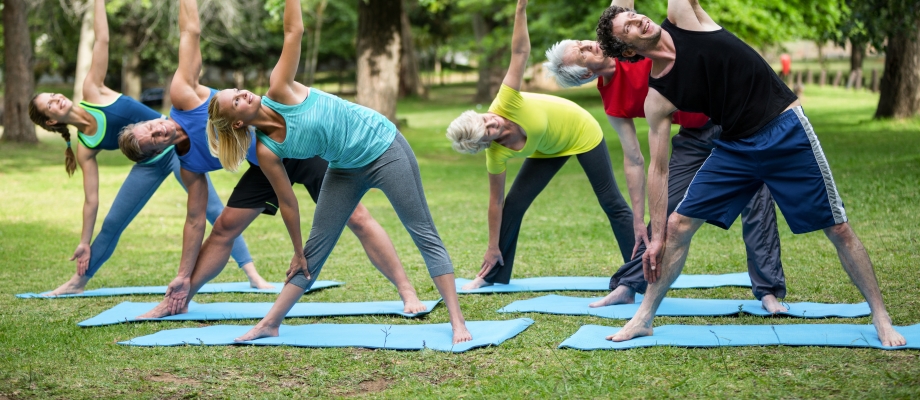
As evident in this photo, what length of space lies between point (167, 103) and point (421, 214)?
30060 mm

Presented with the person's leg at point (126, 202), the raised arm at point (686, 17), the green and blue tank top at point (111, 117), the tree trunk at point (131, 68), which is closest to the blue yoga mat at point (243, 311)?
the person's leg at point (126, 202)

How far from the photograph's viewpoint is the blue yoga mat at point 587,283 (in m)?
6.37

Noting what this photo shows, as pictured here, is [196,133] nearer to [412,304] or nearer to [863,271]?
[412,304]

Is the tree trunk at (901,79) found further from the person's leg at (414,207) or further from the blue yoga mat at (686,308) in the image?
the person's leg at (414,207)

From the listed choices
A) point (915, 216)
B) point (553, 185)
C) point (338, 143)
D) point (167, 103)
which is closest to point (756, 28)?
point (553, 185)

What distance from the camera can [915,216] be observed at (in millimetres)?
8336

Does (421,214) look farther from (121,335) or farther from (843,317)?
(843,317)

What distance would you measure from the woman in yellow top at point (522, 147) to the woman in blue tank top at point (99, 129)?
8.18 feet

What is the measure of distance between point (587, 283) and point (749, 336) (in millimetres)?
2007

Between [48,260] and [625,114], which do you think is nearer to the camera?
[625,114]

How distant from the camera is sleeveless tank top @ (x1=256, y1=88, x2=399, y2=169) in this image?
466 centimetres

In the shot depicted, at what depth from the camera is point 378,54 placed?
18.2 meters

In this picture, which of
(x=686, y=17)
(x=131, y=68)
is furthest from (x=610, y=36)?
(x=131, y=68)

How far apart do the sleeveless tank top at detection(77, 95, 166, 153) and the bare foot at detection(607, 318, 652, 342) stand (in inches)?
152
